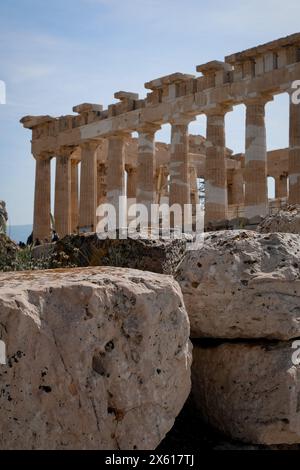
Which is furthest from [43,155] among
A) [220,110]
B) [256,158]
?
[256,158]

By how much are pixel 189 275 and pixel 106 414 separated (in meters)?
1.44

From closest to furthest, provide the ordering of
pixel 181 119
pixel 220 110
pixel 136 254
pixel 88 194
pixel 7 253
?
pixel 136 254 < pixel 7 253 < pixel 220 110 < pixel 181 119 < pixel 88 194

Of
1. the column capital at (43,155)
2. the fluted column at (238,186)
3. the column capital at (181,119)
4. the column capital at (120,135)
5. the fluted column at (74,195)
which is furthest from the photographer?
the fluted column at (238,186)

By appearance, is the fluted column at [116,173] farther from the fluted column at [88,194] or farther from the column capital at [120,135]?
the fluted column at [88,194]

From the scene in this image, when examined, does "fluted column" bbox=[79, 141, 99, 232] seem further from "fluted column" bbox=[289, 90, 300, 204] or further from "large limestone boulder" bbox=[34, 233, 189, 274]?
"large limestone boulder" bbox=[34, 233, 189, 274]

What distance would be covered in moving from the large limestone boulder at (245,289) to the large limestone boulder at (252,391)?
0.13m

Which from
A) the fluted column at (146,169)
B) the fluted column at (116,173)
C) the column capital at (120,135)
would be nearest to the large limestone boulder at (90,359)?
the fluted column at (146,169)

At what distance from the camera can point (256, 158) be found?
23.6 metres

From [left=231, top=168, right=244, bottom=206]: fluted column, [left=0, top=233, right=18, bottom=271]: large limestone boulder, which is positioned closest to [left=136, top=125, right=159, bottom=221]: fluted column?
[left=231, top=168, right=244, bottom=206]: fluted column

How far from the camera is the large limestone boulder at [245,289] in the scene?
4453mm

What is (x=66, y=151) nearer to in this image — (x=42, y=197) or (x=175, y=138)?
(x=42, y=197)

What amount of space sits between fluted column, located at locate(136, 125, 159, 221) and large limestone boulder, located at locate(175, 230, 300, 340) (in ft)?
75.9

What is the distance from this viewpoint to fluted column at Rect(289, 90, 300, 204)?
2220 centimetres

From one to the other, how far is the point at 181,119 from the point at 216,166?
103 inches
